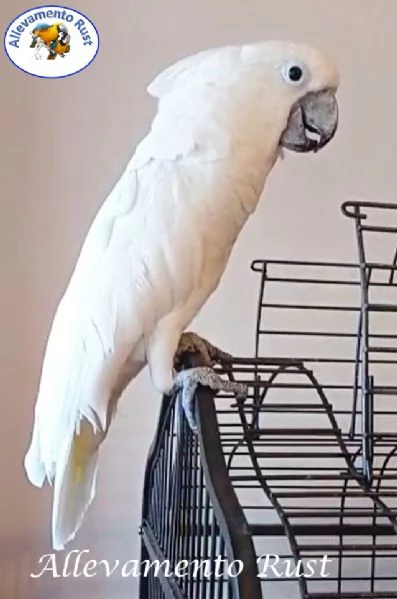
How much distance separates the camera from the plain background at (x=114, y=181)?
148 centimetres

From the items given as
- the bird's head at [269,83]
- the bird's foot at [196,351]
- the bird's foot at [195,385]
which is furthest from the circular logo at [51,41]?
the bird's foot at [195,385]

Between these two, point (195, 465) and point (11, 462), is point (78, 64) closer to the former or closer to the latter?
point (11, 462)

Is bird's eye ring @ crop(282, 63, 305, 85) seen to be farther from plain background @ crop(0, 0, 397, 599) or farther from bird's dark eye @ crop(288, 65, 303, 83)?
plain background @ crop(0, 0, 397, 599)

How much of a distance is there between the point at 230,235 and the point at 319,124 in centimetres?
22

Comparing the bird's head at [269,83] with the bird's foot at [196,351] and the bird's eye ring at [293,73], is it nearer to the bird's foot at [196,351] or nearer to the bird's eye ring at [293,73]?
the bird's eye ring at [293,73]

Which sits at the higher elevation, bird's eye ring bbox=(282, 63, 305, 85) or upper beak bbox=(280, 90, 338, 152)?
bird's eye ring bbox=(282, 63, 305, 85)

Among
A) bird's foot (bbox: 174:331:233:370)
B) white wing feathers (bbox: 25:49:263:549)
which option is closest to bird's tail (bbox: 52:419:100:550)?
white wing feathers (bbox: 25:49:263:549)

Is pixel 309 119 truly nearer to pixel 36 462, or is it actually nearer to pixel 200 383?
pixel 200 383

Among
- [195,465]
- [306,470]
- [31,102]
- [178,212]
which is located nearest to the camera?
[195,465]

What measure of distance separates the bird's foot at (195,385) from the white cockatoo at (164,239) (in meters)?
0.09

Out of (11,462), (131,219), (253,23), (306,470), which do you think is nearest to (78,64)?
(253,23)

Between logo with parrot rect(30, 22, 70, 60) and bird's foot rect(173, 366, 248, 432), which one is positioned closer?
bird's foot rect(173, 366, 248, 432)

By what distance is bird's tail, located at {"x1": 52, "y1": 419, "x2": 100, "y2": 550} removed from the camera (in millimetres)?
1058

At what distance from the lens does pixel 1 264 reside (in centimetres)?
149
